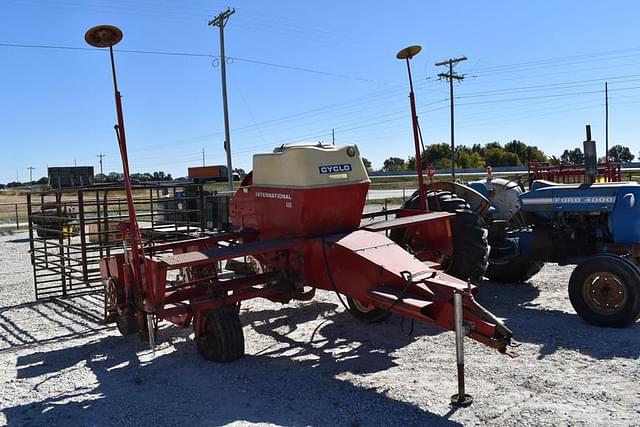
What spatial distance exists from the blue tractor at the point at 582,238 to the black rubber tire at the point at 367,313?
6.79ft

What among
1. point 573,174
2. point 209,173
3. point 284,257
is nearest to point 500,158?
point 209,173

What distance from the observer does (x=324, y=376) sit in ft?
17.1

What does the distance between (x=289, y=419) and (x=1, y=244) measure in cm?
1672

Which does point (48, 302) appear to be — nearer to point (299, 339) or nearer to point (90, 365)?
point (90, 365)

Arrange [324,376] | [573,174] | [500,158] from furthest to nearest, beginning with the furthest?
[500,158], [573,174], [324,376]

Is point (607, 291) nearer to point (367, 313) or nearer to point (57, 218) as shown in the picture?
point (367, 313)

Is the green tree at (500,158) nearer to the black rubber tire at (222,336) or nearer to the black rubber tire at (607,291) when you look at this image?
the black rubber tire at (607,291)

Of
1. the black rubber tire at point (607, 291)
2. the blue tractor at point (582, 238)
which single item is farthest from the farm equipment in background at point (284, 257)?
the blue tractor at point (582, 238)

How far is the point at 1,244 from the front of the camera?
18.1 metres

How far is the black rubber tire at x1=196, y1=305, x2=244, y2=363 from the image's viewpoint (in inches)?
218

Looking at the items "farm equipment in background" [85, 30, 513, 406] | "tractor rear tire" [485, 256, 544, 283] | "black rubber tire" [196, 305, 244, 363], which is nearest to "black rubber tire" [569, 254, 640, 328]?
"farm equipment in background" [85, 30, 513, 406]

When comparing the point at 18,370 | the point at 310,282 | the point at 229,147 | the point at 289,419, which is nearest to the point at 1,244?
the point at 229,147

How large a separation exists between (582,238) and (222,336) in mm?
4843

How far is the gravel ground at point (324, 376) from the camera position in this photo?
435cm
